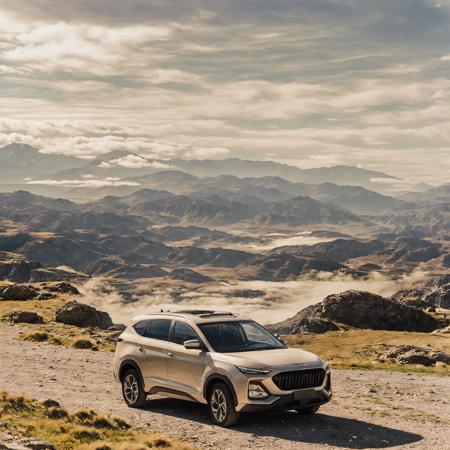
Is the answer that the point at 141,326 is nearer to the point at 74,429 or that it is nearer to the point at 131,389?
the point at 131,389

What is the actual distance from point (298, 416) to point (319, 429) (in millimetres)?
1118

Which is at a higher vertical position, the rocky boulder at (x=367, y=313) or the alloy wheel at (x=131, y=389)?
the alloy wheel at (x=131, y=389)

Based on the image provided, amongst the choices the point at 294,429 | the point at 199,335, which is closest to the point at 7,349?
the point at 199,335

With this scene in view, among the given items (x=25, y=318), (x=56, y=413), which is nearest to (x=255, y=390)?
(x=56, y=413)

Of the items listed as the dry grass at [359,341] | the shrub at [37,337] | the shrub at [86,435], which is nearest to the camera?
the shrub at [86,435]

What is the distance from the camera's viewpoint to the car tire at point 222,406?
46.6 ft

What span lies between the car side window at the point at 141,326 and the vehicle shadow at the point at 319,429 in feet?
8.08

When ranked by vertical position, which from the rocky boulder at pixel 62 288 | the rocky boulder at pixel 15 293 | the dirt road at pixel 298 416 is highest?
the dirt road at pixel 298 416

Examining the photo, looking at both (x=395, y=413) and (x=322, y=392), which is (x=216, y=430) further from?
(x=395, y=413)

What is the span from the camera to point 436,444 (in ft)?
43.0

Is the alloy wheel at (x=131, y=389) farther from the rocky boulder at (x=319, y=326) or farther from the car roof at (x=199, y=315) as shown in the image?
→ the rocky boulder at (x=319, y=326)

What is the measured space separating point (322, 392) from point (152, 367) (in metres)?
4.82

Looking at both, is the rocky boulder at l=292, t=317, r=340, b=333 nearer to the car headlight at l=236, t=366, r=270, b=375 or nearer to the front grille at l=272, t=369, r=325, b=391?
the front grille at l=272, t=369, r=325, b=391

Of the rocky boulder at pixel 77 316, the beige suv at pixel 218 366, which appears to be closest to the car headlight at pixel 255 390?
the beige suv at pixel 218 366
